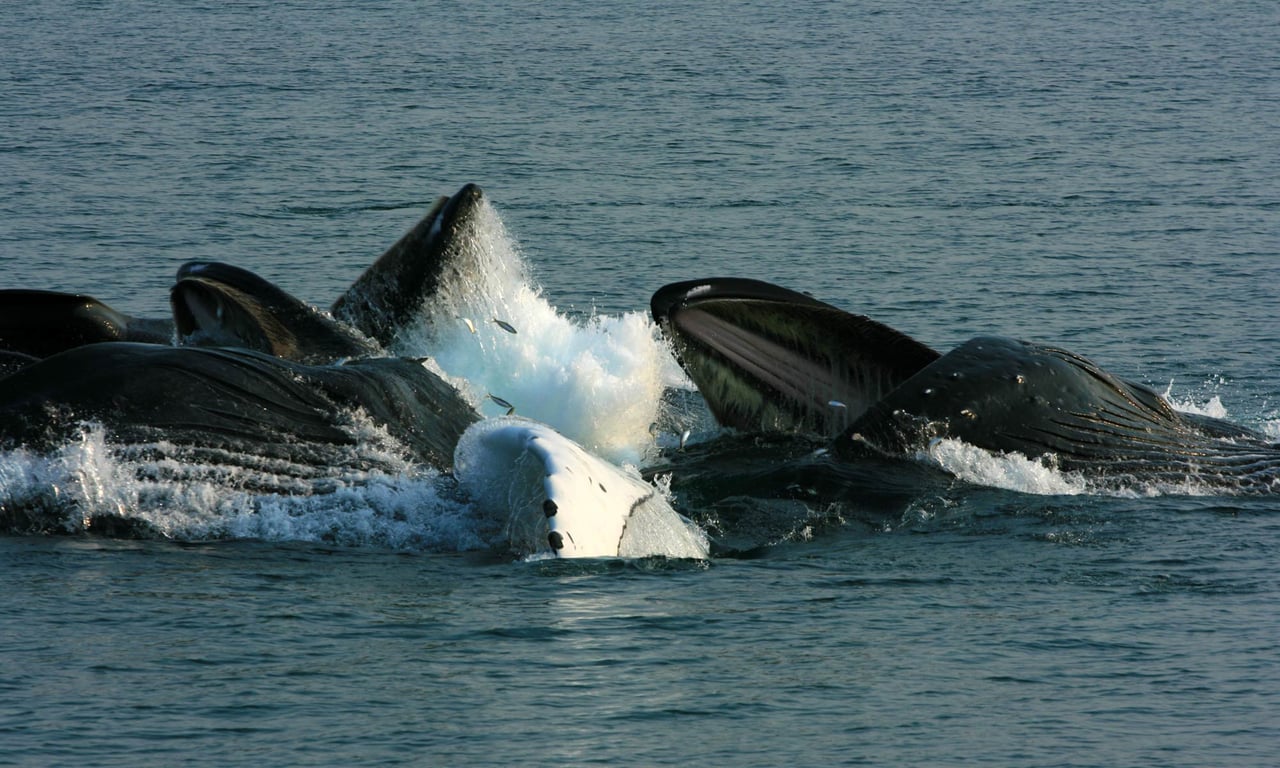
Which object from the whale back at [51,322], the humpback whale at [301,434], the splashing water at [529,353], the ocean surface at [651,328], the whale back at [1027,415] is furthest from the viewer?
the splashing water at [529,353]

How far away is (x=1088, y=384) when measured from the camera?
12453 millimetres

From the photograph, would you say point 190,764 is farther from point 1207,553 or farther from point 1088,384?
point 1088,384

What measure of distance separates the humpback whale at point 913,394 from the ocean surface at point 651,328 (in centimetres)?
31

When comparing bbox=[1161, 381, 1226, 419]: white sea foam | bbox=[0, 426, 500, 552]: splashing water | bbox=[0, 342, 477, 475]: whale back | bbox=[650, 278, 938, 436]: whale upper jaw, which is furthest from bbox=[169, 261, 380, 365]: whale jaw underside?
bbox=[1161, 381, 1226, 419]: white sea foam

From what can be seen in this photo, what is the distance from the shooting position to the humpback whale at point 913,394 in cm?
1205

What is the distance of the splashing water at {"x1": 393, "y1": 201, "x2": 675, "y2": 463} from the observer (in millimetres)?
15000

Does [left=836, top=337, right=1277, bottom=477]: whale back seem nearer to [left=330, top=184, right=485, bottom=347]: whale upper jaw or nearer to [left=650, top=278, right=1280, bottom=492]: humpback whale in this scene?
[left=650, top=278, right=1280, bottom=492]: humpback whale

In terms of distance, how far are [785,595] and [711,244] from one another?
15.1 m

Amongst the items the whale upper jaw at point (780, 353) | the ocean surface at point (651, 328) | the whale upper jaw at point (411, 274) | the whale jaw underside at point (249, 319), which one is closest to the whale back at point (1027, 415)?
the ocean surface at point (651, 328)

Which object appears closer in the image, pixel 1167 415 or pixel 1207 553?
pixel 1207 553

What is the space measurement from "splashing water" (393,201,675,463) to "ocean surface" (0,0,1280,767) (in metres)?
0.07

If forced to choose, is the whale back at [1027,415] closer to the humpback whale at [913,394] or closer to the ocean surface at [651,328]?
the humpback whale at [913,394]

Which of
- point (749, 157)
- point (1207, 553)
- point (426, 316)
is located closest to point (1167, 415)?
point (1207, 553)

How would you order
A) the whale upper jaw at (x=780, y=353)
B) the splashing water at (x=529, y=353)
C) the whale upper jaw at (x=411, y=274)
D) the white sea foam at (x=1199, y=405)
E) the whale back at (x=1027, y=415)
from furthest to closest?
the white sea foam at (x=1199, y=405) → the splashing water at (x=529, y=353) → the whale upper jaw at (x=411, y=274) → the whale upper jaw at (x=780, y=353) → the whale back at (x=1027, y=415)
